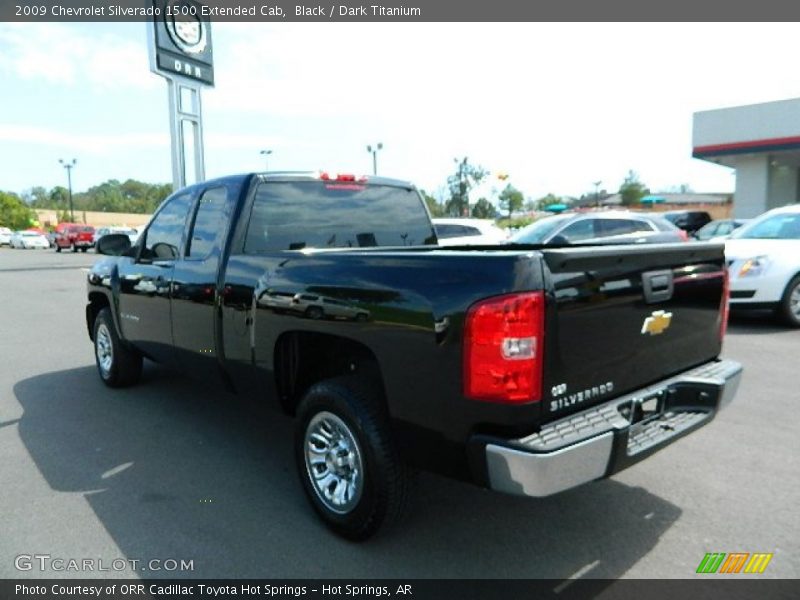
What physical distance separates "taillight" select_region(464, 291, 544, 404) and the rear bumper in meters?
0.21

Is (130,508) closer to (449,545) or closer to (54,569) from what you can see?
(54,569)

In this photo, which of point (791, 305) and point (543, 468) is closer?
point (543, 468)

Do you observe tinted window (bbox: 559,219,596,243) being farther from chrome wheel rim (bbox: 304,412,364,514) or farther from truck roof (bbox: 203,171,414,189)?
chrome wheel rim (bbox: 304,412,364,514)

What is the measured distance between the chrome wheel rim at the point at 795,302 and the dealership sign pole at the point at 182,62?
17.0 meters

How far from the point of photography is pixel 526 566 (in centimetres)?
281

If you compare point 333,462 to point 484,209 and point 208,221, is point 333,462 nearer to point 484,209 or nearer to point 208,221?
point 208,221

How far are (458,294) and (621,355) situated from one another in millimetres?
913

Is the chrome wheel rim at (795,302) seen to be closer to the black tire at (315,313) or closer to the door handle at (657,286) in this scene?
the door handle at (657,286)

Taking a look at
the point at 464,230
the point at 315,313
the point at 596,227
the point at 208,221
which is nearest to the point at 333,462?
the point at 315,313

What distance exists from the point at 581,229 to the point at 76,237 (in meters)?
35.5

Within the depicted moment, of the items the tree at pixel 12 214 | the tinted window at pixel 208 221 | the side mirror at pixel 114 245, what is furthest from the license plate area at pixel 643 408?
the tree at pixel 12 214

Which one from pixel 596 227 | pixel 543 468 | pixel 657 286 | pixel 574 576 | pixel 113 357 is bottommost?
pixel 574 576

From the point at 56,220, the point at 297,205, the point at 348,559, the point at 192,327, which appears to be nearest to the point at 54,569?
the point at 348,559

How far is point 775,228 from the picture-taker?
895 centimetres
